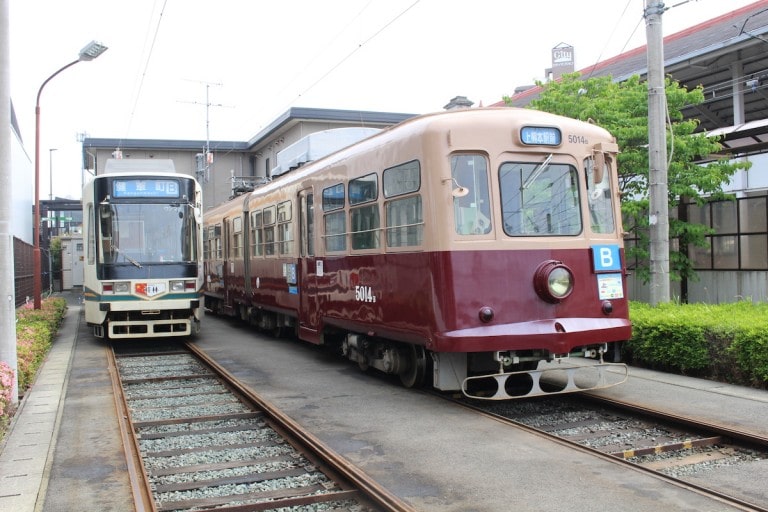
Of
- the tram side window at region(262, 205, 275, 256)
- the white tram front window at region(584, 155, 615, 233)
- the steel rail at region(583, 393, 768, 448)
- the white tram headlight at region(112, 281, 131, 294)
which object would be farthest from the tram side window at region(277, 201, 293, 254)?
the steel rail at region(583, 393, 768, 448)

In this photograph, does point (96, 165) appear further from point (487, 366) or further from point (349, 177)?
point (487, 366)

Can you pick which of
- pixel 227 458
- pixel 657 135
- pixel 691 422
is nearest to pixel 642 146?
pixel 657 135

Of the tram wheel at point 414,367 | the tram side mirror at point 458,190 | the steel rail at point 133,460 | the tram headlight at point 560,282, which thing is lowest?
the steel rail at point 133,460

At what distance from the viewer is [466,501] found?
4.74 meters

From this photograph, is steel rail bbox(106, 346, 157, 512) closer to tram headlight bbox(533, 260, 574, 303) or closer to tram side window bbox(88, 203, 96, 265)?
tram headlight bbox(533, 260, 574, 303)

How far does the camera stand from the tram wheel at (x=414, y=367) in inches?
324

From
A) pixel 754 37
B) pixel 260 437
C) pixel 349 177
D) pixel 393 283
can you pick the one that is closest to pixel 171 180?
pixel 349 177

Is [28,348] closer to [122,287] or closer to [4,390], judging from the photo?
[122,287]

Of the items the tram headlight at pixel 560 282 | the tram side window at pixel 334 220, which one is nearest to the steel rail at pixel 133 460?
the tram side window at pixel 334 220

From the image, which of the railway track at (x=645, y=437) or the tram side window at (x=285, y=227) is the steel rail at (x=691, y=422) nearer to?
the railway track at (x=645, y=437)

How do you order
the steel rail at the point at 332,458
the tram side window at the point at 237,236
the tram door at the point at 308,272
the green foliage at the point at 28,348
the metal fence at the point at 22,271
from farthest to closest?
the metal fence at the point at 22,271 → the tram side window at the point at 237,236 → the tram door at the point at 308,272 → the green foliage at the point at 28,348 → the steel rail at the point at 332,458

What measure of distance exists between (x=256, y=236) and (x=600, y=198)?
8.53 m

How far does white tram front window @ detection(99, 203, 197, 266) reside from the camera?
12.8 meters

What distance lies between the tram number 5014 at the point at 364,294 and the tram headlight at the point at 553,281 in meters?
2.16
